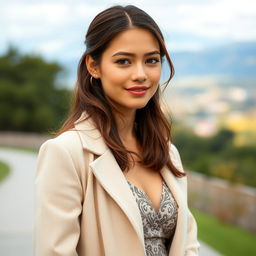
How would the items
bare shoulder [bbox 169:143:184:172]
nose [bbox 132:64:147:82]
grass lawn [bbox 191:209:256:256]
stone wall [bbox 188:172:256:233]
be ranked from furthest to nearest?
stone wall [bbox 188:172:256:233], grass lawn [bbox 191:209:256:256], bare shoulder [bbox 169:143:184:172], nose [bbox 132:64:147:82]

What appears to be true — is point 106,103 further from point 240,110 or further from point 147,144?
point 240,110

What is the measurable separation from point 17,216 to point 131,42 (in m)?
7.31

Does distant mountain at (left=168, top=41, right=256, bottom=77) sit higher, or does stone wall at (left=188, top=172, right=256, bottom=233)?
stone wall at (left=188, top=172, right=256, bottom=233)

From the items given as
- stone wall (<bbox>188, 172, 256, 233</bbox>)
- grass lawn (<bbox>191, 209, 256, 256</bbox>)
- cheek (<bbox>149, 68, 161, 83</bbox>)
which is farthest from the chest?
stone wall (<bbox>188, 172, 256, 233</bbox>)

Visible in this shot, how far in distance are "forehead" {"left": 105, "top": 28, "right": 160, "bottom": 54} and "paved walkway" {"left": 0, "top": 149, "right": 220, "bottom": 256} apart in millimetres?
4556

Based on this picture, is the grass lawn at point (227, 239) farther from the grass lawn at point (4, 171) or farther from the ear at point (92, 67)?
the grass lawn at point (4, 171)

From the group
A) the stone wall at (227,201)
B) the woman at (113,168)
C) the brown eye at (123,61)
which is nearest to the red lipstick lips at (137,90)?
the woman at (113,168)

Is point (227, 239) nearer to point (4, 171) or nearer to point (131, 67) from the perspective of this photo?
point (131, 67)

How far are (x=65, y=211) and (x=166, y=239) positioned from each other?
2.29 ft

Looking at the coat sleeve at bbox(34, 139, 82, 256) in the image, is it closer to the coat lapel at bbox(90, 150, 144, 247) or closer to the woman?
the woman

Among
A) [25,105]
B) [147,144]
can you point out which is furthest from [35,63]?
[147,144]

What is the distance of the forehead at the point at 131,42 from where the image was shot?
284 cm

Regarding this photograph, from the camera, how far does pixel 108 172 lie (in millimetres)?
2793

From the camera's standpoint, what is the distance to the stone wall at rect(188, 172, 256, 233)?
12047 mm
